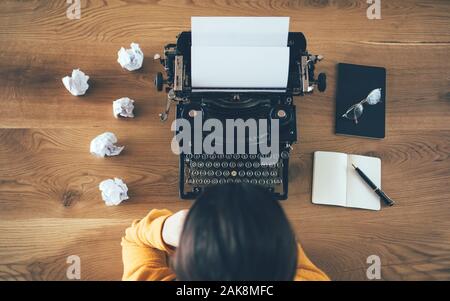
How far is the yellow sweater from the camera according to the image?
1.25m

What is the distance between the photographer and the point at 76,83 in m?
1.44

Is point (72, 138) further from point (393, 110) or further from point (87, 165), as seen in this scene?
point (393, 110)

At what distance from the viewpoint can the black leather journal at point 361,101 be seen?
148 cm

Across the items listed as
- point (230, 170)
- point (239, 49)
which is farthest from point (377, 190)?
point (239, 49)

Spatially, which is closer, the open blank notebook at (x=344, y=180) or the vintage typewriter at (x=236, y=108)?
the vintage typewriter at (x=236, y=108)

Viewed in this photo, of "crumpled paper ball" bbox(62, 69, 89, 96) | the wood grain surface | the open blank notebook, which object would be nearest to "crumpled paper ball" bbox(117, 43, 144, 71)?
the wood grain surface

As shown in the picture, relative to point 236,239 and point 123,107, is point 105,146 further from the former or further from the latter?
point 236,239

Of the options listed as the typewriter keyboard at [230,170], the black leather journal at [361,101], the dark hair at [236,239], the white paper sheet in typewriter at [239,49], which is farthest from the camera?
the black leather journal at [361,101]

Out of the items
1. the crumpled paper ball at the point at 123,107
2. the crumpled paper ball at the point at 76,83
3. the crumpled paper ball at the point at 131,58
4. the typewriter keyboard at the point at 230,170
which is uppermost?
the crumpled paper ball at the point at 131,58

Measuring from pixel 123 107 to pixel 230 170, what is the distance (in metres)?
0.40

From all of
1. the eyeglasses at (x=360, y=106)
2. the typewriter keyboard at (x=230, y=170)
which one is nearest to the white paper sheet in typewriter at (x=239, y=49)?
the typewriter keyboard at (x=230, y=170)

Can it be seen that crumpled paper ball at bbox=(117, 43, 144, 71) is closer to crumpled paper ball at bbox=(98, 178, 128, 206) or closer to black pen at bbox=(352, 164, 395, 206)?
crumpled paper ball at bbox=(98, 178, 128, 206)

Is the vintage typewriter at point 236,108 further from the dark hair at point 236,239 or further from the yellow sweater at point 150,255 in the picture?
the dark hair at point 236,239

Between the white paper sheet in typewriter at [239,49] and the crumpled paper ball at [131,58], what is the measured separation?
33 cm
